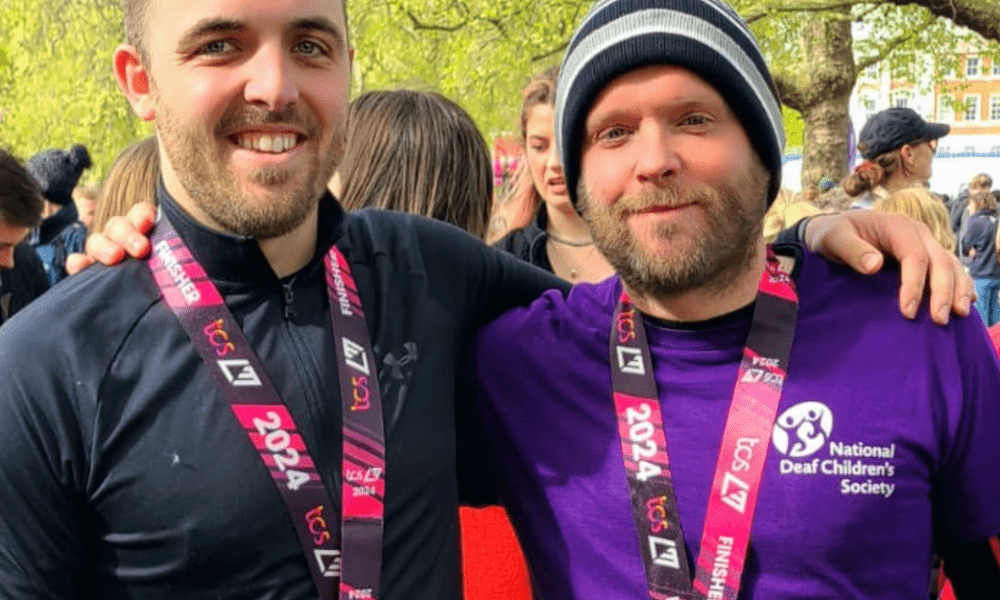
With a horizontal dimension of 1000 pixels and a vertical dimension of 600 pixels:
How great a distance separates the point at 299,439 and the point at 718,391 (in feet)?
2.61

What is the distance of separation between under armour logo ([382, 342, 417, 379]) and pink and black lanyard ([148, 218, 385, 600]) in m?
0.13

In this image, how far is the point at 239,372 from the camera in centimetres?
197

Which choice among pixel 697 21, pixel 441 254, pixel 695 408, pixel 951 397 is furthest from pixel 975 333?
pixel 441 254

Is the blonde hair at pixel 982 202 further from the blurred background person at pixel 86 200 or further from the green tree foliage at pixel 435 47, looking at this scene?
the blurred background person at pixel 86 200

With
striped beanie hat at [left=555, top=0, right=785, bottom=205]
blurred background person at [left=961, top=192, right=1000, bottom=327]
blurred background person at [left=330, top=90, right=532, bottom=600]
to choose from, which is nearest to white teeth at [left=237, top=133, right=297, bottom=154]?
striped beanie hat at [left=555, top=0, right=785, bottom=205]

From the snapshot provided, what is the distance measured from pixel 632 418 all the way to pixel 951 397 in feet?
1.92

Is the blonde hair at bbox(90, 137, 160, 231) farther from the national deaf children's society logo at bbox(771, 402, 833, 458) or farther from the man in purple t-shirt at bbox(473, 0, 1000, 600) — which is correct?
the national deaf children's society logo at bbox(771, 402, 833, 458)

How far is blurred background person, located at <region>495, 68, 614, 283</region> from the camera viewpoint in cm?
419

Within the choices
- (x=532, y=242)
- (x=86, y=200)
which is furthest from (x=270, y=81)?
(x=86, y=200)

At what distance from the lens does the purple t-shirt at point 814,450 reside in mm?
2045

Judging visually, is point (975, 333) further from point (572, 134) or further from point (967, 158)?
point (967, 158)

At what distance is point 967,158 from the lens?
26.3 meters

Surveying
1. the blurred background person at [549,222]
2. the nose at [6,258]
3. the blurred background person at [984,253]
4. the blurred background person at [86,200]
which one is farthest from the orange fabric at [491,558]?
the blurred background person at [984,253]

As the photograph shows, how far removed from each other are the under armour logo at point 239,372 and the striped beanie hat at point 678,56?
0.82 metres
